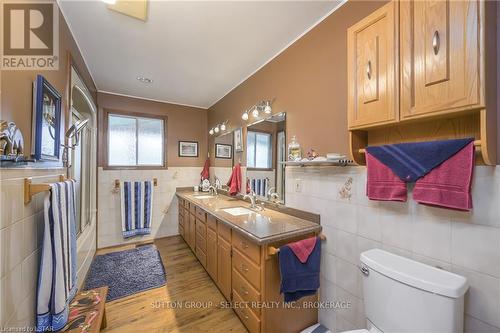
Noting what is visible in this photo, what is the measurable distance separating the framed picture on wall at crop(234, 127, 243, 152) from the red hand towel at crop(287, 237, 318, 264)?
5.55 ft

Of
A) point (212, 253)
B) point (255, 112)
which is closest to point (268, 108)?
point (255, 112)

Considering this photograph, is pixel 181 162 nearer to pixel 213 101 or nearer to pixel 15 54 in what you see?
pixel 213 101

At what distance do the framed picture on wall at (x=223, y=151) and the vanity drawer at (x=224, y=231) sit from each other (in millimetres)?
1420

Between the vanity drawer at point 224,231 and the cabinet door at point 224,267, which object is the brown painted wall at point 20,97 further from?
the cabinet door at point 224,267

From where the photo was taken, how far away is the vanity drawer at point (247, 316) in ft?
4.93

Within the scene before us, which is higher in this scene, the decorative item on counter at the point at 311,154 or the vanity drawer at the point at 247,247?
the decorative item on counter at the point at 311,154

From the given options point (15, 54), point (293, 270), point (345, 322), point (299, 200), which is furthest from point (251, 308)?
point (15, 54)

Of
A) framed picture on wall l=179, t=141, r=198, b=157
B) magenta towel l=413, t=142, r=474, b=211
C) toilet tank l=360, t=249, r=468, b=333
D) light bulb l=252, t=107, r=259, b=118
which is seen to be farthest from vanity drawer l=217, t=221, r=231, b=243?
framed picture on wall l=179, t=141, r=198, b=157

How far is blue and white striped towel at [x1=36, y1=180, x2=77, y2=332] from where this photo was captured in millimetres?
1081

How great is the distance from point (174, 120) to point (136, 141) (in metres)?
0.77

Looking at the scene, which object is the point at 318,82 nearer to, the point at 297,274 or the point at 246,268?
the point at 297,274

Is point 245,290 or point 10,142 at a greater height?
point 10,142

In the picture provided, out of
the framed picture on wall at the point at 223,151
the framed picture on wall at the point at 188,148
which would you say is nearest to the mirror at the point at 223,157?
the framed picture on wall at the point at 223,151

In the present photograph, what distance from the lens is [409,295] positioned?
95cm
